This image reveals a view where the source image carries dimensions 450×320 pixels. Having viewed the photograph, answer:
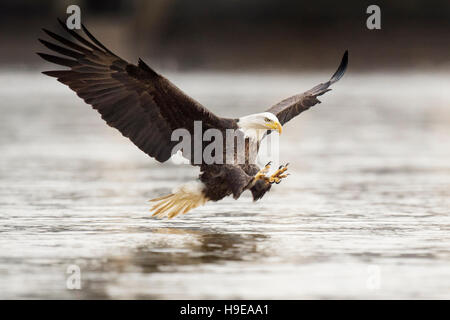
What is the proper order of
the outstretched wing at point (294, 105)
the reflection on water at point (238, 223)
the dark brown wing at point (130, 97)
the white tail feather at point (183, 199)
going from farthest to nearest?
the outstretched wing at point (294, 105) → the white tail feather at point (183, 199) → the dark brown wing at point (130, 97) → the reflection on water at point (238, 223)

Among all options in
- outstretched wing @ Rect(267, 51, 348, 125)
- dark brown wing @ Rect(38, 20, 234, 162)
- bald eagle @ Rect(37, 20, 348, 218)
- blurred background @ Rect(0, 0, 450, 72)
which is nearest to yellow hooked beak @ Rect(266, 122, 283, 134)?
bald eagle @ Rect(37, 20, 348, 218)

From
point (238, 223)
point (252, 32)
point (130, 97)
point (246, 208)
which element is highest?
point (252, 32)

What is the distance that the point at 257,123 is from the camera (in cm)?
1034

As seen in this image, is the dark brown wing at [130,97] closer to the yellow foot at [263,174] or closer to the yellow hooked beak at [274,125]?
the yellow hooked beak at [274,125]

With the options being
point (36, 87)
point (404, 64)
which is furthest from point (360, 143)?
point (404, 64)

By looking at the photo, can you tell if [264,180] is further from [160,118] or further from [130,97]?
[130,97]

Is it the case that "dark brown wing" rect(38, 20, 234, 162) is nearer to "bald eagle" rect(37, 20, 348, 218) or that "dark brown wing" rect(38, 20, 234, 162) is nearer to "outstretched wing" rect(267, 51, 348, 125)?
"bald eagle" rect(37, 20, 348, 218)

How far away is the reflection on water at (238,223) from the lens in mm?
8195

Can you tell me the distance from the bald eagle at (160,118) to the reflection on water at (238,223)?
1.09ft

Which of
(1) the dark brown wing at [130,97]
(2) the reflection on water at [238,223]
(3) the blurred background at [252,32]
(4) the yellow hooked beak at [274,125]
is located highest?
(3) the blurred background at [252,32]

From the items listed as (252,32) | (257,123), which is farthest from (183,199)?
(252,32)

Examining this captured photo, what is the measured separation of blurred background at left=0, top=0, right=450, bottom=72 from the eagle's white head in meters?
27.6

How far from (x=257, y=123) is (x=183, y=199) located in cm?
79

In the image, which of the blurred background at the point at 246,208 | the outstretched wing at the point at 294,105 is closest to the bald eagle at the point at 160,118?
the blurred background at the point at 246,208
